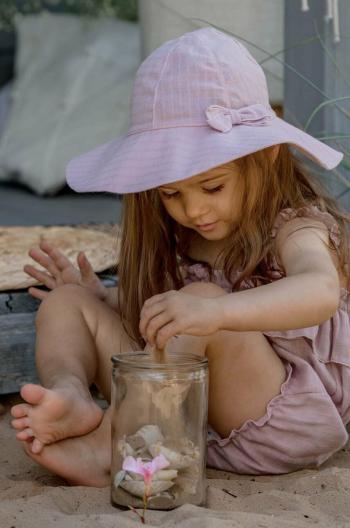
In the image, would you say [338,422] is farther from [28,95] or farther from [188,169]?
[28,95]

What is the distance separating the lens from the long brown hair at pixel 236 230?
183 cm

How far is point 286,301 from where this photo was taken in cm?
154

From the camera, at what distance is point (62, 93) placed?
14.3ft

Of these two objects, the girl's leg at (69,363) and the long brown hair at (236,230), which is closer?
the girl's leg at (69,363)

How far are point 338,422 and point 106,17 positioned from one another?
3.15m

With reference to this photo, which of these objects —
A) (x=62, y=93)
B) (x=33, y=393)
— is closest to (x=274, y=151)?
(x=33, y=393)

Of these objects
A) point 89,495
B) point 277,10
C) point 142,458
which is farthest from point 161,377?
point 277,10

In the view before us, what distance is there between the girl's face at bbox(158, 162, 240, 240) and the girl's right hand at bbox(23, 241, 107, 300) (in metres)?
0.41

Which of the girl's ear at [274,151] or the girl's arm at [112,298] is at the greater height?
the girl's ear at [274,151]

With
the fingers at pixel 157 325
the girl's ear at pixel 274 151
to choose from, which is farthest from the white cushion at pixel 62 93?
the fingers at pixel 157 325

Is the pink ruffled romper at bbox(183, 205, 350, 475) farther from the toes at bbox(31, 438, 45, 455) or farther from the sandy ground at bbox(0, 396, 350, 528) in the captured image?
the toes at bbox(31, 438, 45, 455)

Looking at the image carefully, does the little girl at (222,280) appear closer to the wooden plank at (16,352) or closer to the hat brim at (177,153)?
the hat brim at (177,153)

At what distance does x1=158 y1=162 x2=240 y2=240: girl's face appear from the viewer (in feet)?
5.72

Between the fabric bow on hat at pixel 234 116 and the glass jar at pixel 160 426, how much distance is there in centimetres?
39
